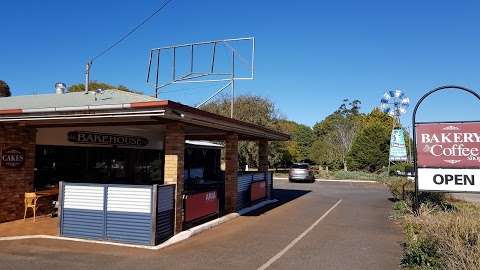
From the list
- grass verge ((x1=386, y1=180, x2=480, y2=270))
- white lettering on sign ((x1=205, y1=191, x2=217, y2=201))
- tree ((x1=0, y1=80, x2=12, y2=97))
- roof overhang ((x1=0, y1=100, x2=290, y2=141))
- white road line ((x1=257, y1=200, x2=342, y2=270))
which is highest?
tree ((x1=0, y1=80, x2=12, y2=97))

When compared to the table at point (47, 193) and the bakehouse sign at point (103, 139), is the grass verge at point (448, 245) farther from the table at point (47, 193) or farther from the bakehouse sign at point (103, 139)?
the bakehouse sign at point (103, 139)

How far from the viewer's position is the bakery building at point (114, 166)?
33.3 feet

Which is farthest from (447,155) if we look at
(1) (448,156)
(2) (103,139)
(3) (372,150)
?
(3) (372,150)

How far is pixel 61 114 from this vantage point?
10.3 m

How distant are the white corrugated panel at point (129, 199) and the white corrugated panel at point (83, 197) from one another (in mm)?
279

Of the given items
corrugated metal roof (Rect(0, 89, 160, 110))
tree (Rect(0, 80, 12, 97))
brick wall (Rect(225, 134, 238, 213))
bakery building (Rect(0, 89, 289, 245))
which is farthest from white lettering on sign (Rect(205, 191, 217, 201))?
tree (Rect(0, 80, 12, 97))

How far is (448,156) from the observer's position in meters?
12.8

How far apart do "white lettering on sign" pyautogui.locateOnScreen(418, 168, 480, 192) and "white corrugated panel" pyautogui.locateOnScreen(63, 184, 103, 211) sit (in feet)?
29.0

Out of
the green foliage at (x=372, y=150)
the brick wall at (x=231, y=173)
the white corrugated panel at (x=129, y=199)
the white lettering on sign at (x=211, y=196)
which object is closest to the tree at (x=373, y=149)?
the green foliage at (x=372, y=150)

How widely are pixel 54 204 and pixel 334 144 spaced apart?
4746cm

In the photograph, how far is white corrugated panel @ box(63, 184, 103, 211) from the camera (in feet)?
34.3

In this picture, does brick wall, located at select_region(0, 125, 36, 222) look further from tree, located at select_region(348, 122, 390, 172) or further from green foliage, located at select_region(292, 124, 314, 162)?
green foliage, located at select_region(292, 124, 314, 162)

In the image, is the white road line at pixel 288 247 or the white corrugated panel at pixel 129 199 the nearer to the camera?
the white road line at pixel 288 247

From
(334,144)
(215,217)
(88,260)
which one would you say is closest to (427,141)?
(215,217)
